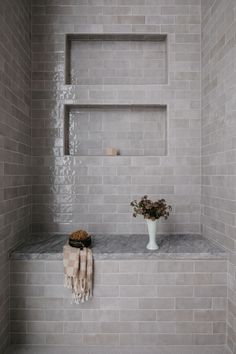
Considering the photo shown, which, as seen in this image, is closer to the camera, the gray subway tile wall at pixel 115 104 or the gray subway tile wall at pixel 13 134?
the gray subway tile wall at pixel 13 134

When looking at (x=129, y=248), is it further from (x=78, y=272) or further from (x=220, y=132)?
(x=220, y=132)

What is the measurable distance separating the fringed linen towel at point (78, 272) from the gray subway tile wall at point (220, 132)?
113 centimetres

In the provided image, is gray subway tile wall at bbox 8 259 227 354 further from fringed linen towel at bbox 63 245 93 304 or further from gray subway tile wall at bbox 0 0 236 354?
gray subway tile wall at bbox 0 0 236 354

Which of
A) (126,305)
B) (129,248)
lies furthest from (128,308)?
(129,248)

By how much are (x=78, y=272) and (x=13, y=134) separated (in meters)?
1.28

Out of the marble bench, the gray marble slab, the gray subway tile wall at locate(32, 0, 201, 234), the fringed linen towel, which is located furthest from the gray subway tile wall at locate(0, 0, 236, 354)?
the fringed linen towel

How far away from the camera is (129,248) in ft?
7.54

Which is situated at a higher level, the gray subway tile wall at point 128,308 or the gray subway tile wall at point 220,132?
the gray subway tile wall at point 220,132

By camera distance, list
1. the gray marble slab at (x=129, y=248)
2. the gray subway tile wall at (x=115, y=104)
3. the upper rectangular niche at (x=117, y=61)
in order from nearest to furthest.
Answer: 1. the gray marble slab at (x=129, y=248)
2. the gray subway tile wall at (x=115, y=104)
3. the upper rectangular niche at (x=117, y=61)

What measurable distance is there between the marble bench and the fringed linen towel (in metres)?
0.07

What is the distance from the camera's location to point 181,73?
2723 mm

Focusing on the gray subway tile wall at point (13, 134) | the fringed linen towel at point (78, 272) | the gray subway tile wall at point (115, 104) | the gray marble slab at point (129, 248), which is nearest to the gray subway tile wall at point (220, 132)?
the gray subway tile wall at point (115, 104)

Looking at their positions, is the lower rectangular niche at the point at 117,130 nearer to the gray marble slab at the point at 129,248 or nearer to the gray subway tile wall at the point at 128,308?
the gray marble slab at the point at 129,248

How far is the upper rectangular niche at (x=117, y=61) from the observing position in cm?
286
